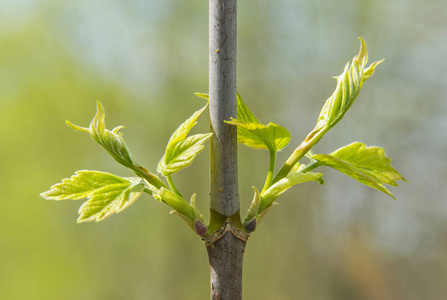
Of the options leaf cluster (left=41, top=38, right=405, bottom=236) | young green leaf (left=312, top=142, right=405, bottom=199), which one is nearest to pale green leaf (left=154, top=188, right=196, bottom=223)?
leaf cluster (left=41, top=38, right=405, bottom=236)

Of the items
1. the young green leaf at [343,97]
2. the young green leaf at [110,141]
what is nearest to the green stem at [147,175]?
the young green leaf at [110,141]

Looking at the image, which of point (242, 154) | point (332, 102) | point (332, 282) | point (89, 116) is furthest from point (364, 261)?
point (332, 102)

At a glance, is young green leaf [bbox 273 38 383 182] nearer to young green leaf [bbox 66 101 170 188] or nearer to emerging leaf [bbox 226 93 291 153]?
emerging leaf [bbox 226 93 291 153]

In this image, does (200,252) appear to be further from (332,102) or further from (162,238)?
(332,102)

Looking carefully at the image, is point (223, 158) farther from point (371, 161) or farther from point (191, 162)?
point (371, 161)

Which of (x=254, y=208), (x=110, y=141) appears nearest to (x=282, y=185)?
(x=254, y=208)

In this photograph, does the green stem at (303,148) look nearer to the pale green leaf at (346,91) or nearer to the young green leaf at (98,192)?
the pale green leaf at (346,91)

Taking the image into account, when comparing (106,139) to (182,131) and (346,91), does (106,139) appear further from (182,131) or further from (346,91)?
(346,91)

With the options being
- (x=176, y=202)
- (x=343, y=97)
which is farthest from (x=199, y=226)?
(x=343, y=97)
